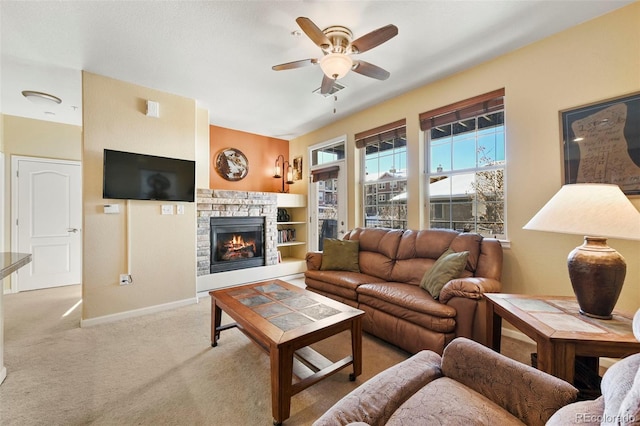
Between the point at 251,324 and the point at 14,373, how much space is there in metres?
1.90

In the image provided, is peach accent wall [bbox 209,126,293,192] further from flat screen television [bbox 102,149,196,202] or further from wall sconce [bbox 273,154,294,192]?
flat screen television [bbox 102,149,196,202]

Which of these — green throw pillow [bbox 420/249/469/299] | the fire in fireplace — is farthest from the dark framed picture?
the fire in fireplace

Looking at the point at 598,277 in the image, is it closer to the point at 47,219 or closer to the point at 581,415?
the point at 581,415

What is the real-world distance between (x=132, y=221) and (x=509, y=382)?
12.0 feet

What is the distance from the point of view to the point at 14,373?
1.97 meters

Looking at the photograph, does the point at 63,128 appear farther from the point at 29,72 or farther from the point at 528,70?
the point at 528,70

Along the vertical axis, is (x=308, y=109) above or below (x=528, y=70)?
above

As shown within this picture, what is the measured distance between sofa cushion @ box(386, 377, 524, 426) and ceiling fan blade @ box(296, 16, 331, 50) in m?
2.10

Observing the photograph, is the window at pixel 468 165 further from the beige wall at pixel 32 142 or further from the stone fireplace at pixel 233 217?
the beige wall at pixel 32 142

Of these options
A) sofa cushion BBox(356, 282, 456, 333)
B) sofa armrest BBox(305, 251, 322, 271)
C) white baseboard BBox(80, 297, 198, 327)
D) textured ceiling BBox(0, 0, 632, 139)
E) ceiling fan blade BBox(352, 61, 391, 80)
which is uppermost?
textured ceiling BBox(0, 0, 632, 139)

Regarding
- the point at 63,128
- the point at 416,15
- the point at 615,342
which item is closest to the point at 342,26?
the point at 416,15

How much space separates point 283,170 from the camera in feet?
18.1

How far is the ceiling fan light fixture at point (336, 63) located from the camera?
6.60ft

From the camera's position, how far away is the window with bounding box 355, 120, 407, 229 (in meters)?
3.64
